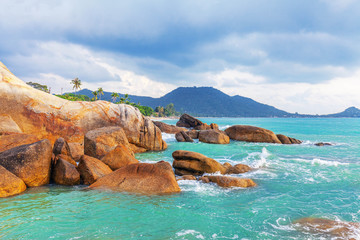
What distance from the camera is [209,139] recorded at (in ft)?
103

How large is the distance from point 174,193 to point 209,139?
21.9 metres

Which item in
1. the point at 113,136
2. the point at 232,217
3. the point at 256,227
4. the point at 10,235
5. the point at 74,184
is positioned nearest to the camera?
the point at 10,235

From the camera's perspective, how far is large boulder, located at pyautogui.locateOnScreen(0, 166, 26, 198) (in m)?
8.77

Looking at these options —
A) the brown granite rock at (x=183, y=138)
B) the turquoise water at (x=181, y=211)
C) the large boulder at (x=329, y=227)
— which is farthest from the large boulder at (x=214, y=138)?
the large boulder at (x=329, y=227)

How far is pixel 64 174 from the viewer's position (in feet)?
35.0

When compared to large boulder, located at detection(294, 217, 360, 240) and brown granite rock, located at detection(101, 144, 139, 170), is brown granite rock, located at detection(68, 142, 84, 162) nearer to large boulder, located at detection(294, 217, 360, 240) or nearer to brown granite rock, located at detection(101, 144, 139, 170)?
brown granite rock, located at detection(101, 144, 139, 170)

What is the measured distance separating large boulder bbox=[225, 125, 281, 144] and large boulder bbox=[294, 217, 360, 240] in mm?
26480

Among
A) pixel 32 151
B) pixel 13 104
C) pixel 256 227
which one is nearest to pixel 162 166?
pixel 256 227

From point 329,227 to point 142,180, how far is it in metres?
7.47

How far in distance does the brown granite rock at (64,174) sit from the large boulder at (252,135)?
2780cm

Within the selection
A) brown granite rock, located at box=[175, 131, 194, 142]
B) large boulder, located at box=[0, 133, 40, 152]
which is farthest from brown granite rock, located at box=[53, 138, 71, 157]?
brown granite rock, located at box=[175, 131, 194, 142]

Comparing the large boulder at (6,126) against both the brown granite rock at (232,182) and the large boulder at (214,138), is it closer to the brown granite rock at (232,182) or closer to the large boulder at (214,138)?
the brown granite rock at (232,182)

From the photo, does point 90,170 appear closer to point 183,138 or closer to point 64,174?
point 64,174

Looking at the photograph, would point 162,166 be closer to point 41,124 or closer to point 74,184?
point 74,184
